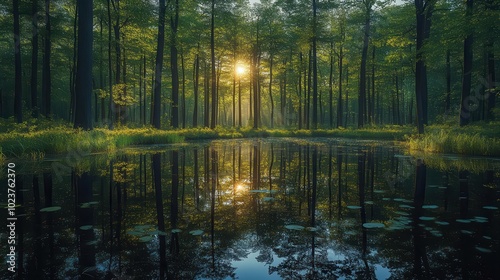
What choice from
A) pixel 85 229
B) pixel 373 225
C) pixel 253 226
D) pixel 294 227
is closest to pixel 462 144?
pixel 373 225

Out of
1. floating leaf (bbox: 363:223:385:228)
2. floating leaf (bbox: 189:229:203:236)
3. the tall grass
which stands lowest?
floating leaf (bbox: 363:223:385:228)

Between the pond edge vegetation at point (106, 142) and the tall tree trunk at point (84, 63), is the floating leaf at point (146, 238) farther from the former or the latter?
the tall tree trunk at point (84, 63)

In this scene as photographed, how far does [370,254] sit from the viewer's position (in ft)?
9.69

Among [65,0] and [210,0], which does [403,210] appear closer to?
[210,0]

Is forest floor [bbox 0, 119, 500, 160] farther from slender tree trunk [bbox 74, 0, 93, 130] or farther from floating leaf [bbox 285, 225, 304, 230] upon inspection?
floating leaf [bbox 285, 225, 304, 230]

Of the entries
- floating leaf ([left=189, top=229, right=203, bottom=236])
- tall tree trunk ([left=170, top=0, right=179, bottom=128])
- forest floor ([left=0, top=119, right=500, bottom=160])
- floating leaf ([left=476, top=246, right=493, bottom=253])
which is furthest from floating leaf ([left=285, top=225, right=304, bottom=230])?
tall tree trunk ([left=170, top=0, right=179, bottom=128])

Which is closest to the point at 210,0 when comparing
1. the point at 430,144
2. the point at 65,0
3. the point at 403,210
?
the point at 65,0

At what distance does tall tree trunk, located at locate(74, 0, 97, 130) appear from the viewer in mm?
12141

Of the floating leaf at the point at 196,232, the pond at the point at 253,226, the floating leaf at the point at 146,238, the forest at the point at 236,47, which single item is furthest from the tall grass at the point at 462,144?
the floating leaf at the point at 146,238

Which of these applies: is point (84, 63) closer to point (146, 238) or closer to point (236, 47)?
point (146, 238)

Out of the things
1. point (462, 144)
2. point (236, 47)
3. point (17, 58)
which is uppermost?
point (236, 47)

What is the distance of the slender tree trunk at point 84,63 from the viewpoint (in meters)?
12.1

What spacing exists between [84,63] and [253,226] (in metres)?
12.0

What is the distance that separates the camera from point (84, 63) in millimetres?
12344
